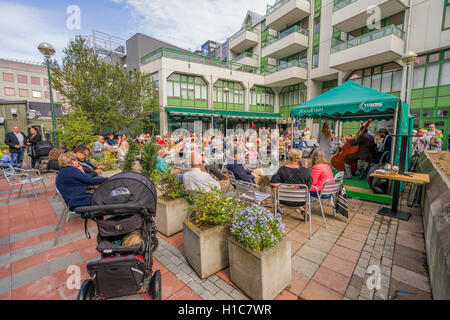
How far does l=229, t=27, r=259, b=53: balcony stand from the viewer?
25.0 m

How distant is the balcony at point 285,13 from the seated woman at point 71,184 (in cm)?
2363

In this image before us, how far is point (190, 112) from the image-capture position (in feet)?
63.4

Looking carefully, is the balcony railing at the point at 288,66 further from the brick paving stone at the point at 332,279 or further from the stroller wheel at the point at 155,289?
the stroller wheel at the point at 155,289

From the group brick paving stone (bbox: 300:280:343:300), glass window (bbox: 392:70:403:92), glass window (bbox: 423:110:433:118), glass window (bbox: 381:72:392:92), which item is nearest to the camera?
brick paving stone (bbox: 300:280:343:300)

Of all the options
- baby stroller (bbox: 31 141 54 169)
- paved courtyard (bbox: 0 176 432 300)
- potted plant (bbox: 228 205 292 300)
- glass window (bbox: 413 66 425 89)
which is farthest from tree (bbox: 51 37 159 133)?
glass window (bbox: 413 66 425 89)

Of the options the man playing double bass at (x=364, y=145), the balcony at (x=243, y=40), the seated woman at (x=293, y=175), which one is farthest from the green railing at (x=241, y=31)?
the seated woman at (x=293, y=175)

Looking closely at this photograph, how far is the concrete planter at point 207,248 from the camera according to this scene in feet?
7.66

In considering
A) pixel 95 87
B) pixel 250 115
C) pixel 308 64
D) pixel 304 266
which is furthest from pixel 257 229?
pixel 308 64

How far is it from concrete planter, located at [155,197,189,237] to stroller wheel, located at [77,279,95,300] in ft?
4.76

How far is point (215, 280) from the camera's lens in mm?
2369

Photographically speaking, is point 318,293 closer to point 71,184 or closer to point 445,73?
point 71,184

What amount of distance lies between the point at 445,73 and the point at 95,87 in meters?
21.2

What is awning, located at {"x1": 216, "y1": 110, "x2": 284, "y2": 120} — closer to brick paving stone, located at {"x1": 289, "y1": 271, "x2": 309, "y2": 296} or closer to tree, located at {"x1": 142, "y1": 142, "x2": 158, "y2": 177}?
tree, located at {"x1": 142, "y1": 142, "x2": 158, "y2": 177}

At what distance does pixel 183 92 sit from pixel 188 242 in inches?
758
